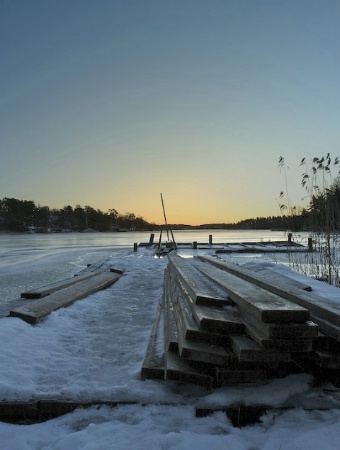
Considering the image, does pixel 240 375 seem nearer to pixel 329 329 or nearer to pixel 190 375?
pixel 190 375

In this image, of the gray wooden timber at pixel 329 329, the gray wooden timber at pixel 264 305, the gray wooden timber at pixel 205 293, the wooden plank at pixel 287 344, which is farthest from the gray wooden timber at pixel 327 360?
the gray wooden timber at pixel 205 293

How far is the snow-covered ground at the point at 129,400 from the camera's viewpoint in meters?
2.40

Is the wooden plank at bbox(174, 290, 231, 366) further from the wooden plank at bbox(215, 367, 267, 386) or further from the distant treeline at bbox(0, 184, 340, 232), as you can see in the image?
the distant treeline at bbox(0, 184, 340, 232)

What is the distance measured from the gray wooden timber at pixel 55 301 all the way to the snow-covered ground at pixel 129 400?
0.50m

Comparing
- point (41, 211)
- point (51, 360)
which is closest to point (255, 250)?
point (51, 360)

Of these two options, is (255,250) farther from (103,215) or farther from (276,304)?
(103,215)

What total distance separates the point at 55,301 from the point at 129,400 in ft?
11.4

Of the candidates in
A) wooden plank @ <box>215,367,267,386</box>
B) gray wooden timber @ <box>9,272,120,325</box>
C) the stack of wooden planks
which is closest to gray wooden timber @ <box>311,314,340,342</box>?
the stack of wooden planks

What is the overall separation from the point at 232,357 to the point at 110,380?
1.17 meters

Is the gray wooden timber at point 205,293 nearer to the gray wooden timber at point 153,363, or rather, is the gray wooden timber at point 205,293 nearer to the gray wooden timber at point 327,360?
the gray wooden timber at point 153,363

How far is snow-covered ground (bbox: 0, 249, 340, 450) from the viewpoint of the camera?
2.40 metres

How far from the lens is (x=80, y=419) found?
272 centimetres

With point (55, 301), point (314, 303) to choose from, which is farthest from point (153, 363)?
point (55, 301)

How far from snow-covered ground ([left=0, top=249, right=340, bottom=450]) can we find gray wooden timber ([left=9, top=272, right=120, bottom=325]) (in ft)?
1.64
